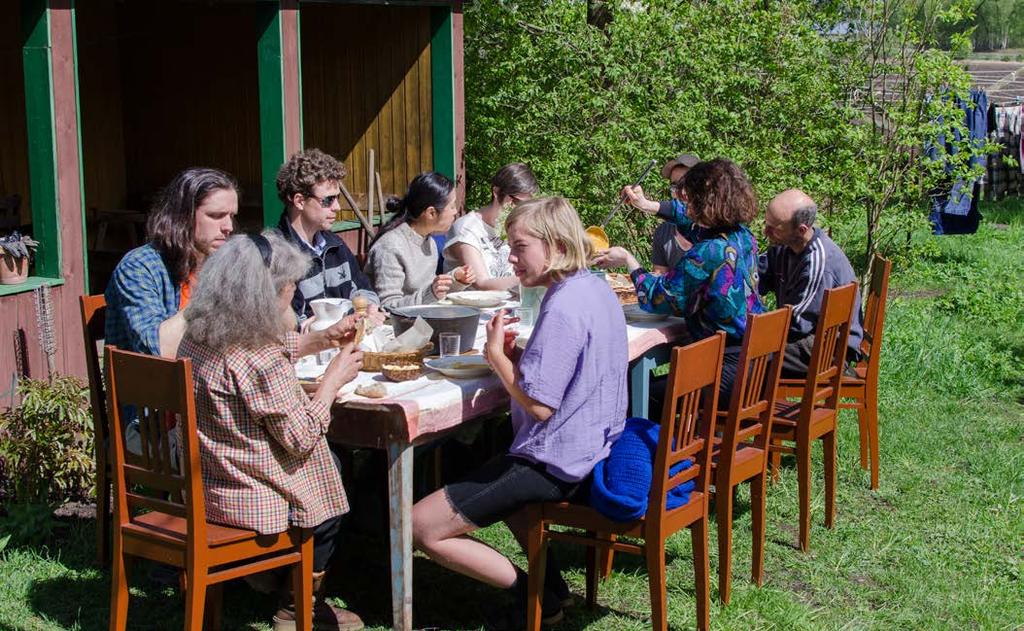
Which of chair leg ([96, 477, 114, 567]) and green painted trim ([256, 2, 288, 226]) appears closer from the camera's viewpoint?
chair leg ([96, 477, 114, 567])

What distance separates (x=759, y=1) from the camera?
915 cm

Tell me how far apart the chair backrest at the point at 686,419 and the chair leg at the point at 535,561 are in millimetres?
332

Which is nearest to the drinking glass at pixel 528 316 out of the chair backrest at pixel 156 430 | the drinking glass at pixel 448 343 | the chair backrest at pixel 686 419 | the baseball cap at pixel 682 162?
the drinking glass at pixel 448 343

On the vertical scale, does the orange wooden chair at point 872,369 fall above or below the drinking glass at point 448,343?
below

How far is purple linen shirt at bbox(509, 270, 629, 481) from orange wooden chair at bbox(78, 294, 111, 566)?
1487 millimetres

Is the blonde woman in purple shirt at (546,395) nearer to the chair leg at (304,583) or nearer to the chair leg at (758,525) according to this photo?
the chair leg at (304,583)

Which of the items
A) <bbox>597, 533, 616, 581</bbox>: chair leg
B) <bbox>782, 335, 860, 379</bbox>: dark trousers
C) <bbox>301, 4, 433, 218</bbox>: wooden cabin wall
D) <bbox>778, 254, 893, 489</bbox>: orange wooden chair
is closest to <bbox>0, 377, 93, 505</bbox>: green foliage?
<bbox>597, 533, 616, 581</bbox>: chair leg

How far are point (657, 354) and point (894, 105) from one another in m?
5.28

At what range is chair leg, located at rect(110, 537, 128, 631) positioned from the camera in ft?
11.0

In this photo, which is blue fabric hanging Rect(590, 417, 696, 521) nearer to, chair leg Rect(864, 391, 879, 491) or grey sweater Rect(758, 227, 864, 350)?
grey sweater Rect(758, 227, 864, 350)

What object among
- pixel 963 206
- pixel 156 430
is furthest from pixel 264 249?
pixel 963 206

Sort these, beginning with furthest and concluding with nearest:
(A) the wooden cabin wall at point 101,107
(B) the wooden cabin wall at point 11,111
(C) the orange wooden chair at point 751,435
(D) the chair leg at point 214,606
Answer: (A) the wooden cabin wall at point 101,107 < (B) the wooden cabin wall at point 11,111 < (C) the orange wooden chair at point 751,435 < (D) the chair leg at point 214,606

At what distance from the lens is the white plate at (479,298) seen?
505 cm

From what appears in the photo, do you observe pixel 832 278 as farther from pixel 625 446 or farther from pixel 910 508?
pixel 625 446
